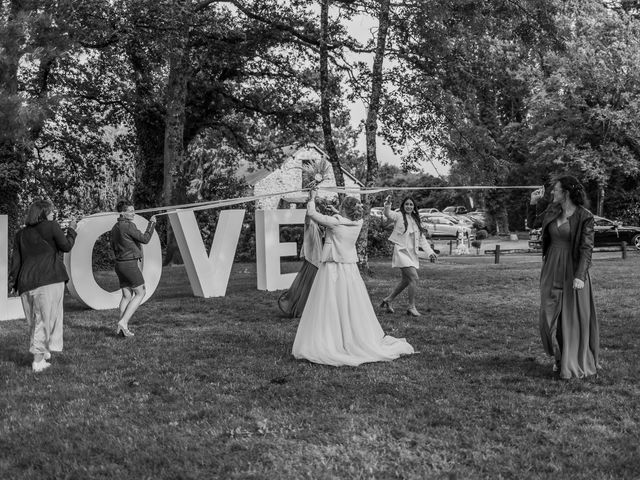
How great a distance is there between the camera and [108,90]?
2330 centimetres

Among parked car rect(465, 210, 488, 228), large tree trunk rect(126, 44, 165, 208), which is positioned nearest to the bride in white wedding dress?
large tree trunk rect(126, 44, 165, 208)

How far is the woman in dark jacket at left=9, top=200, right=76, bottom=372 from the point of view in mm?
7391

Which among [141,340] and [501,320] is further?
[501,320]

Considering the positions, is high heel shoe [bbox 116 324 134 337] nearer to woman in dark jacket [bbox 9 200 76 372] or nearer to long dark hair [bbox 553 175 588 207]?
woman in dark jacket [bbox 9 200 76 372]

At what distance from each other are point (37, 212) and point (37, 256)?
0.50m

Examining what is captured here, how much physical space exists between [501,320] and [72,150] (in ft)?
60.7

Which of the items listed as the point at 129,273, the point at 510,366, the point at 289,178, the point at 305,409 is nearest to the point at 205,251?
the point at 129,273

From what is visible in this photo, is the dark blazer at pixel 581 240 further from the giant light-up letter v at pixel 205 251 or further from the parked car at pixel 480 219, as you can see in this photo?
the parked car at pixel 480 219

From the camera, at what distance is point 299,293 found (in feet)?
36.4

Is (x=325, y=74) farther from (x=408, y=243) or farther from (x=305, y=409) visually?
(x=305, y=409)

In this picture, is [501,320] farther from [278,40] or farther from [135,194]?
[135,194]

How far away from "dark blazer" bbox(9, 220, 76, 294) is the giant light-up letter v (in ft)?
19.0

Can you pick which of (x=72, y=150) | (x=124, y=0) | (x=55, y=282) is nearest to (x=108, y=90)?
(x=72, y=150)

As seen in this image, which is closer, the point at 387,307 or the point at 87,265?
the point at 387,307
